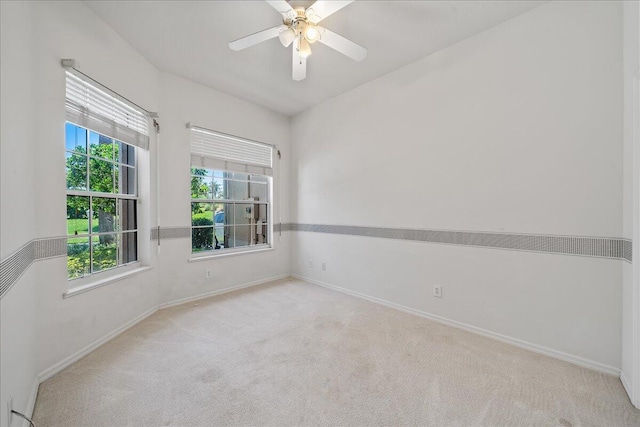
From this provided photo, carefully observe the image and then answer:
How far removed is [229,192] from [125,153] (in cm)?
134

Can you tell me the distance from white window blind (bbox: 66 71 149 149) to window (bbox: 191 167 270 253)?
784mm

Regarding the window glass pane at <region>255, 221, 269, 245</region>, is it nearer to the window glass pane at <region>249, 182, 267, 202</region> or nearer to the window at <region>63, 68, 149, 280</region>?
the window glass pane at <region>249, 182, 267, 202</region>

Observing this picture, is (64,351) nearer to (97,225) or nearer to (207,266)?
(97,225)

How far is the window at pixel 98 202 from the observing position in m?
2.23

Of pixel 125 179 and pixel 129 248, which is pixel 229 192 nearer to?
pixel 125 179

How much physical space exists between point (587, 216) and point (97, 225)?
4.08 metres

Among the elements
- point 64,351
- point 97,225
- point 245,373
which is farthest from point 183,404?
point 97,225

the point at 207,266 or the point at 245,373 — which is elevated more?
the point at 207,266

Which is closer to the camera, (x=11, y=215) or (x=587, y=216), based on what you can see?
(x=11, y=215)

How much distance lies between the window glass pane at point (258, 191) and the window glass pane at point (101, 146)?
185 cm

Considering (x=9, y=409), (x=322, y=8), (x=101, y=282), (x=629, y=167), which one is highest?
(x=322, y=8)

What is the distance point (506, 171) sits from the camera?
236 centimetres

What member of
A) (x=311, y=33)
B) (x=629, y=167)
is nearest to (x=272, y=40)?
(x=311, y=33)

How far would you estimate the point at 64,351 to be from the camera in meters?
2.01
